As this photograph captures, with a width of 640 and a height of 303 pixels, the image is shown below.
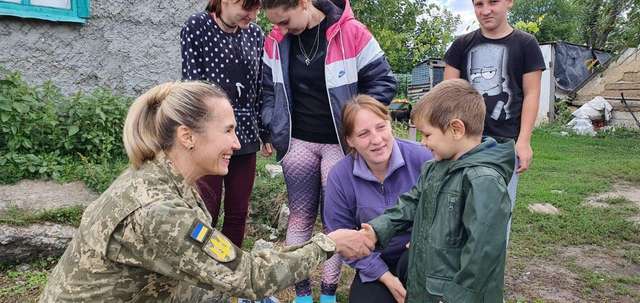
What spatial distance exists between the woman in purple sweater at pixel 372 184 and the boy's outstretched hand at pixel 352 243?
0.25 meters

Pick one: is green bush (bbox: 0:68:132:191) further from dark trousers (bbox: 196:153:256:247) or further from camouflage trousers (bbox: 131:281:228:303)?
camouflage trousers (bbox: 131:281:228:303)

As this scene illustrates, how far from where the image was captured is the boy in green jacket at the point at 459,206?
1.95m

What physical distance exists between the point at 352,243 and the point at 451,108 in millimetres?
744

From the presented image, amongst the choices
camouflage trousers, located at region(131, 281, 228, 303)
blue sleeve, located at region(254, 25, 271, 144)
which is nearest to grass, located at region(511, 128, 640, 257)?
blue sleeve, located at region(254, 25, 271, 144)

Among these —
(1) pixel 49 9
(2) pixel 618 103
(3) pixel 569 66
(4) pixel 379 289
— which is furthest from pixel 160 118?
(3) pixel 569 66

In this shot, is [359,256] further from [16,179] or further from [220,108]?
[16,179]

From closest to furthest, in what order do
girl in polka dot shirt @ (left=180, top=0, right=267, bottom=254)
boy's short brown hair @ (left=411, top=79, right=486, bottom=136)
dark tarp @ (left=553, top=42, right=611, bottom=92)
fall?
1. boy's short brown hair @ (left=411, top=79, right=486, bottom=136)
2. girl in polka dot shirt @ (left=180, top=0, right=267, bottom=254)
3. dark tarp @ (left=553, top=42, right=611, bottom=92)

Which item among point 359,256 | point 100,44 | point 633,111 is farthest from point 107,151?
point 633,111

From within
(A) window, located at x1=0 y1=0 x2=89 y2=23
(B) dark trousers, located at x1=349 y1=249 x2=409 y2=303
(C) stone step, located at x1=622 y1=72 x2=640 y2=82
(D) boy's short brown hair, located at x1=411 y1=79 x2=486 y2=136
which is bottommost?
(B) dark trousers, located at x1=349 y1=249 x2=409 y2=303

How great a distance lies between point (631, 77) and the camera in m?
15.2

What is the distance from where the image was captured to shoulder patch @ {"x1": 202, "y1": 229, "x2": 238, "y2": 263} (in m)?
1.78

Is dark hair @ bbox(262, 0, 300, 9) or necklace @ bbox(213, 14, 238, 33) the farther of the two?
necklace @ bbox(213, 14, 238, 33)

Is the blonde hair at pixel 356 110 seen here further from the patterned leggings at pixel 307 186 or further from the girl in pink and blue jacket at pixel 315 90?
the patterned leggings at pixel 307 186

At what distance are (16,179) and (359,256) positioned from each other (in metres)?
3.03
